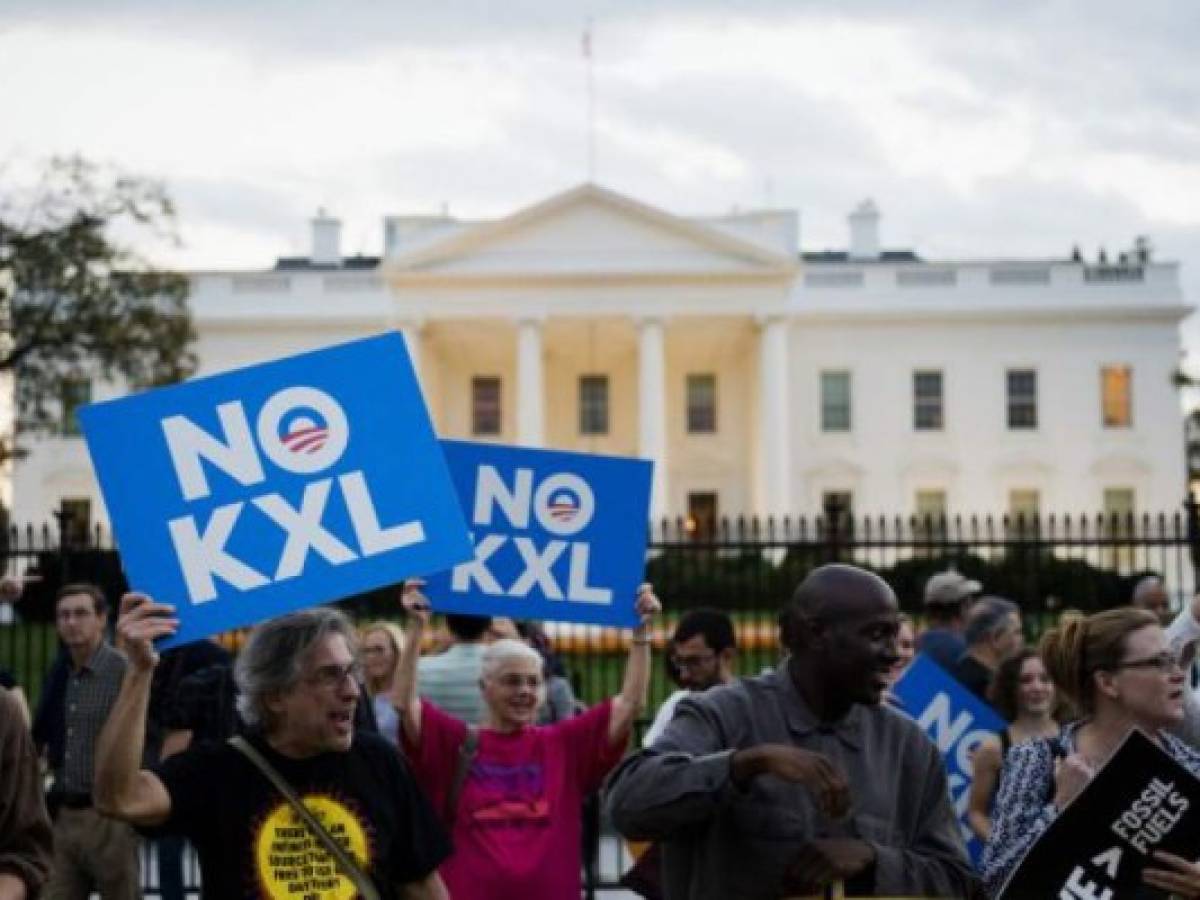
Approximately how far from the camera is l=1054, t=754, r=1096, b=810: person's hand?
3773 mm

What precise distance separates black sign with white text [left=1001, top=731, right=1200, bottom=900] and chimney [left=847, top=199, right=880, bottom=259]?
60885mm

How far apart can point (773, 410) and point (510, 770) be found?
4650 cm

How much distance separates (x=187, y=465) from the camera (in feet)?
13.3

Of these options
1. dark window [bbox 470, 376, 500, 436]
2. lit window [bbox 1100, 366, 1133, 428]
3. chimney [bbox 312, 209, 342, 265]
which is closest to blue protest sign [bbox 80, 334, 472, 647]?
dark window [bbox 470, 376, 500, 436]

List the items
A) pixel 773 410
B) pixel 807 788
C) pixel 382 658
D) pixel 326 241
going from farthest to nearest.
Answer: pixel 326 241
pixel 773 410
pixel 382 658
pixel 807 788

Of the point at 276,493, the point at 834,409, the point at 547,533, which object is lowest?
the point at 547,533

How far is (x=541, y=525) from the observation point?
6.05m

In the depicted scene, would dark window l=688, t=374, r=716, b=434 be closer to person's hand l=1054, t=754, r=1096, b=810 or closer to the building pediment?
the building pediment

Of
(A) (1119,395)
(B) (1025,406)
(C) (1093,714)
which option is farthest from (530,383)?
(C) (1093,714)

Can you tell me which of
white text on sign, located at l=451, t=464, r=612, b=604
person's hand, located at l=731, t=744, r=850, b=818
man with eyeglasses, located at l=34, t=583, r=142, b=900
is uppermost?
white text on sign, located at l=451, t=464, r=612, b=604

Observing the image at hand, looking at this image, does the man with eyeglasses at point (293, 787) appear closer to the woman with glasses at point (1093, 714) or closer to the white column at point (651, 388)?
the woman with glasses at point (1093, 714)

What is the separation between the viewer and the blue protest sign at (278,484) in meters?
3.97

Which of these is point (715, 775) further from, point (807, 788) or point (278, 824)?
point (278, 824)

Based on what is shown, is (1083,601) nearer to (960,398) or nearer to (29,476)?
(960,398)
